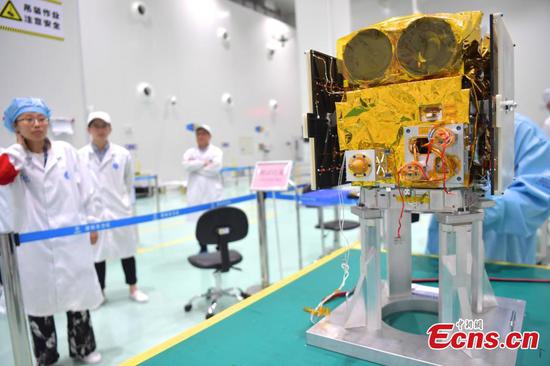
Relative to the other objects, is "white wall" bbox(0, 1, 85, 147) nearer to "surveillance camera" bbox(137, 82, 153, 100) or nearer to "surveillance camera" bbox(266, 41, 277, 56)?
"surveillance camera" bbox(137, 82, 153, 100)

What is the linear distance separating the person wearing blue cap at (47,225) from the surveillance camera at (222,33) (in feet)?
22.9

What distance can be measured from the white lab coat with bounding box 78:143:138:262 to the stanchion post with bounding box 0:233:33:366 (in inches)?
49.5

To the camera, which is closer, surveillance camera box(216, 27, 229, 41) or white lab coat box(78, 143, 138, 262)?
white lab coat box(78, 143, 138, 262)

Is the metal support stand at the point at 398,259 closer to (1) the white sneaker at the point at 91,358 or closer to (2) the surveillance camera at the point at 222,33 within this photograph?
(1) the white sneaker at the point at 91,358

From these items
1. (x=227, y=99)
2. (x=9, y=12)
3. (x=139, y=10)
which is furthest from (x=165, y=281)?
(x=227, y=99)

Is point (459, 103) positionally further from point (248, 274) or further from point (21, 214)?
point (248, 274)

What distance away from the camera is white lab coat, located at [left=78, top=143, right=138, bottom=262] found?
2.79m

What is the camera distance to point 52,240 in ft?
6.10

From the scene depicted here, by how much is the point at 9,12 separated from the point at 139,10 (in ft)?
17.5

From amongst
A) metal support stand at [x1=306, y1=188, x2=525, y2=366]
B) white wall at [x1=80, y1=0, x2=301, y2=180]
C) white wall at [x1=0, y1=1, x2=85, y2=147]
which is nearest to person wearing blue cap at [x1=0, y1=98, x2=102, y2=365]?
white wall at [x1=0, y1=1, x2=85, y2=147]

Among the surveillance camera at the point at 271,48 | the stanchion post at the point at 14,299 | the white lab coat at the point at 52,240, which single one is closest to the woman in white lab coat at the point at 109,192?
the white lab coat at the point at 52,240

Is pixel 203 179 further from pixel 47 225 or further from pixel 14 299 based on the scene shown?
pixel 14 299

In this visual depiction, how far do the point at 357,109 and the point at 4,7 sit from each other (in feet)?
5.87

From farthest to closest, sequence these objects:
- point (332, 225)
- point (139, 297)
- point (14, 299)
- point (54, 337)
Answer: point (332, 225), point (139, 297), point (54, 337), point (14, 299)
